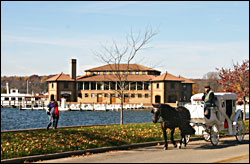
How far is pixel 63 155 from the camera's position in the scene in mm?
15953

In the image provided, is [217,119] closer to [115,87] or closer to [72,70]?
[115,87]

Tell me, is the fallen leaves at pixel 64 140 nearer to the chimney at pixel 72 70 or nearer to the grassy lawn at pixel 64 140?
the grassy lawn at pixel 64 140

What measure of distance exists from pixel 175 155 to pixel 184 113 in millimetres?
3424

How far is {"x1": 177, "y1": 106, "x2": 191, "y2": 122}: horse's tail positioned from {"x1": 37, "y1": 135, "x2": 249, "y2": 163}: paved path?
136cm

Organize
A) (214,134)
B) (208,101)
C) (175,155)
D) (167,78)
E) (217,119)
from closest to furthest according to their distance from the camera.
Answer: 1. (175,155)
2. (208,101)
3. (214,134)
4. (217,119)
5. (167,78)

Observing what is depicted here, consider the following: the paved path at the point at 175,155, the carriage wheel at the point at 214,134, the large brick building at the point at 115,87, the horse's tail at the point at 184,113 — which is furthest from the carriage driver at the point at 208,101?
the large brick building at the point at 115,87

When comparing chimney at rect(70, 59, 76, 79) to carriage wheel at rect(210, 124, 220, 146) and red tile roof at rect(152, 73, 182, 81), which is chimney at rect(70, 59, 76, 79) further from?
carriage wheel at rect(210, 124, 220, 146)

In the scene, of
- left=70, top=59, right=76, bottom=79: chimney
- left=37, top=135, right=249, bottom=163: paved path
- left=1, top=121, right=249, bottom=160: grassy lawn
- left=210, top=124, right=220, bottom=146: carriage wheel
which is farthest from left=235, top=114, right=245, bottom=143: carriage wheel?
left=70, top=59, right=76, bottom=79: chimney

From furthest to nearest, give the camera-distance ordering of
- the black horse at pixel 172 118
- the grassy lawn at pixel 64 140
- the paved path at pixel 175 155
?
1. the black horse at pixel 172 118
2. the grassy lawn at pixel 64 140
3. the paved path at pixel 175 155

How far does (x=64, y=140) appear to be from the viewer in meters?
17.6

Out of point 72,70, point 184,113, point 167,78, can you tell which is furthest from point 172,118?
point 72,70

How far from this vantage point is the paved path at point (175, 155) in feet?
48.4

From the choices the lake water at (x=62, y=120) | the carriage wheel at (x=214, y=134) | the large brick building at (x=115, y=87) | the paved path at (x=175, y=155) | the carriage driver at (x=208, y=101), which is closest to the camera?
the paved path at (x=175, y=155)

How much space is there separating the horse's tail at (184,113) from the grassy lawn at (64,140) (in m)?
2.12
